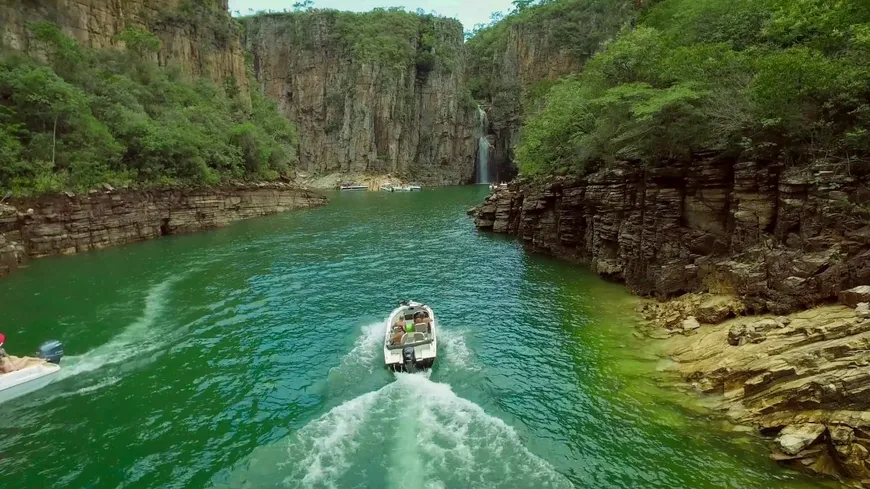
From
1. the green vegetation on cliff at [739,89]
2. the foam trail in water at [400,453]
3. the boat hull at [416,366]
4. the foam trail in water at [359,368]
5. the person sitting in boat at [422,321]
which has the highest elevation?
the green vegetation on cliff at [739,89]

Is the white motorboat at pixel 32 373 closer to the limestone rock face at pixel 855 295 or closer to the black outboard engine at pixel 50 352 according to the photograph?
the black outboard engine at pixel 50 352

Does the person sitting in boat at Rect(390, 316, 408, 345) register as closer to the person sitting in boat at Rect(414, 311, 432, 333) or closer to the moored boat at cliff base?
the person sitting in boat at Rect(414, 311, 432, 333)

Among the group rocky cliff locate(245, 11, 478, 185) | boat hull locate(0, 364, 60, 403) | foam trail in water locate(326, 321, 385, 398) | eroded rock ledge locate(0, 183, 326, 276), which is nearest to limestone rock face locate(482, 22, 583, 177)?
rocky cliff locate(245, 11, 478, 185)

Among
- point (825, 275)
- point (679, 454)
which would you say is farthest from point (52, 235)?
point (825, 275)

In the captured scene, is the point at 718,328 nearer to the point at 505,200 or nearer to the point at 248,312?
the point at 248,312

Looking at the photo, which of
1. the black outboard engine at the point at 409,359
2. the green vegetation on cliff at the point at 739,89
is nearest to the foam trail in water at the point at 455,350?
the black outboard engine at the point at 409,359

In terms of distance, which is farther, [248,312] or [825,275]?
[248,312]
